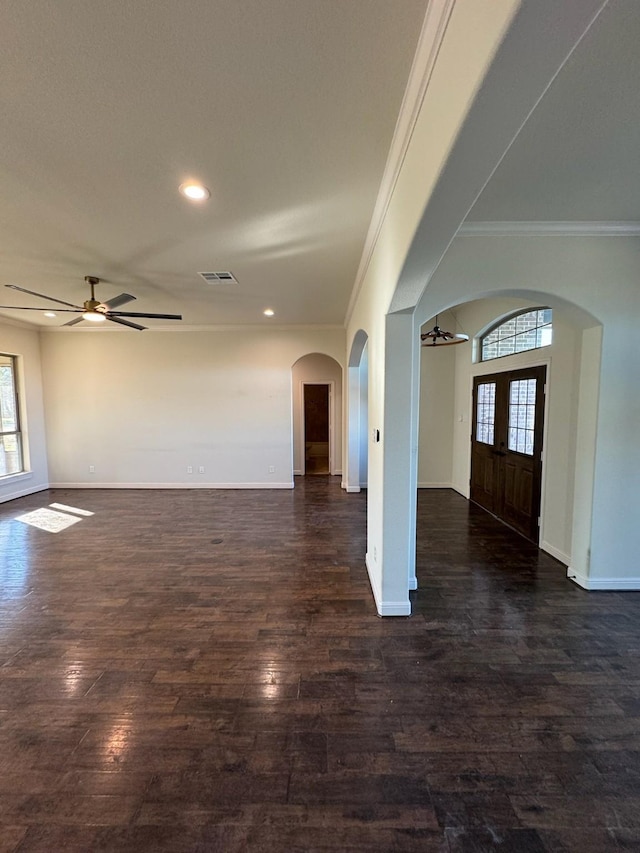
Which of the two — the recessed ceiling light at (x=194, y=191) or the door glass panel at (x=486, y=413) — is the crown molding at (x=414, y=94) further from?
the door glass panel at (x=486, y=413)

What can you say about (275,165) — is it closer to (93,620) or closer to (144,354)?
(93,620)

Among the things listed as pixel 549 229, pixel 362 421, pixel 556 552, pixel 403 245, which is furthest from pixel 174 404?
pixel 556 552

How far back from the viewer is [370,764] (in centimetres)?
162

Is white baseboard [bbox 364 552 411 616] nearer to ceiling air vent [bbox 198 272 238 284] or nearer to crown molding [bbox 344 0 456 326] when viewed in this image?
crown molding [bbox 344 0 456 326]

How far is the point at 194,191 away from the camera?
7.42 ft

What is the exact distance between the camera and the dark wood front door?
4.06 meters

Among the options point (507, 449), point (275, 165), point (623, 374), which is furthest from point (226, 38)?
point (507, 449)

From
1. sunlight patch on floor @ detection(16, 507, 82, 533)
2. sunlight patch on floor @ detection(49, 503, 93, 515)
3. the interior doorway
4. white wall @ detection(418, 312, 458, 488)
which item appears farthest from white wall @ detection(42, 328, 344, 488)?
the interior doorway

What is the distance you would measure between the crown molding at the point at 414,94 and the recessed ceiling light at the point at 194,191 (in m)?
1.12

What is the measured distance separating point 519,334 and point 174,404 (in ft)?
18.9

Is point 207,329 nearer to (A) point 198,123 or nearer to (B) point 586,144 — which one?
(A) point 198,123

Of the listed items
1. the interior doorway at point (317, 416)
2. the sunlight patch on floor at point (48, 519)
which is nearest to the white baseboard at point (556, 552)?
the sunlight patch on floor at point (48, 519)

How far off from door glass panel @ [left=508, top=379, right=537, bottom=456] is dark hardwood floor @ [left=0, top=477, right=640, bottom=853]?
4.52 feet

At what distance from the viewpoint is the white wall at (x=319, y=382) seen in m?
7.77
